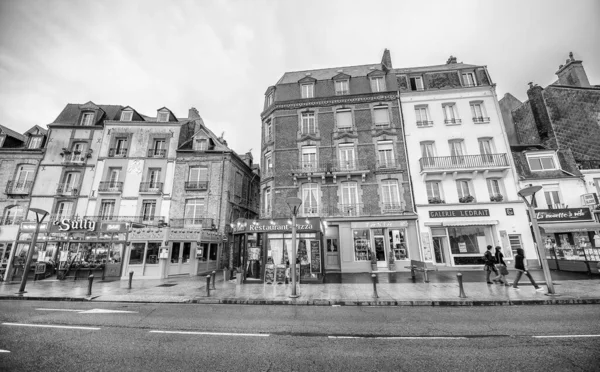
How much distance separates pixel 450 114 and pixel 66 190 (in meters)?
32.7

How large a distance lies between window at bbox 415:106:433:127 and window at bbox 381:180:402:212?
5.38 meters

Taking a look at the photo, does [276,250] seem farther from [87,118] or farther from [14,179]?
[14,179]

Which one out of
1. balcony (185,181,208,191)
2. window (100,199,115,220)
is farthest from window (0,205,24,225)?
balcony (185,181,208,191)

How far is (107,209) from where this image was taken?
65.2 feet

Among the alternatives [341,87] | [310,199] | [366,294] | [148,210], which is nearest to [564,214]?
[366,294]

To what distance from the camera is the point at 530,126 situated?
2191 centimetres

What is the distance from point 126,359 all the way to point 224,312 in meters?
3.54

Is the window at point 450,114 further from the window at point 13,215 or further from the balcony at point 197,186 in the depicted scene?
the window at point 13,215

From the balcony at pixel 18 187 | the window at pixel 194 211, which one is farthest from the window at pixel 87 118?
the window at pixel 194 211

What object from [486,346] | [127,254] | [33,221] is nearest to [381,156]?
[486,346]

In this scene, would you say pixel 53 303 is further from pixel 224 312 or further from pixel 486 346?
pixel 486 346

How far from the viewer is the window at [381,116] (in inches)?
761

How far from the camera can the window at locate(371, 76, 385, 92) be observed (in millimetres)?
19969

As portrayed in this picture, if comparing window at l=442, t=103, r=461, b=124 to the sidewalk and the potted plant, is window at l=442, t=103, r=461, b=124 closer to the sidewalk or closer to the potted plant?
the potted plant
